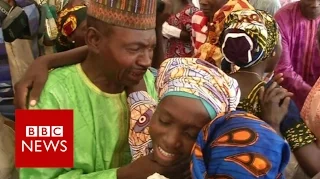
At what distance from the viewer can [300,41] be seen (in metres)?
3.17

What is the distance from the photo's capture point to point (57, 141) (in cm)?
127

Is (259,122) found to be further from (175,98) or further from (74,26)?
(74,26)

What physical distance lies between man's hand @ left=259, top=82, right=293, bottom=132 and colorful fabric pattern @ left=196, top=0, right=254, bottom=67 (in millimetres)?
991

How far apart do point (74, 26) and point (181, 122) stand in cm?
134

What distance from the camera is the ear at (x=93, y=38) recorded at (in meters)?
1.65

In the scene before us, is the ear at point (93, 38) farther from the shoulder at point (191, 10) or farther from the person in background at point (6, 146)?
the shoulder at point (191, 10)

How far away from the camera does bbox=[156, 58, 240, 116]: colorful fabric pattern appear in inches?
51.1

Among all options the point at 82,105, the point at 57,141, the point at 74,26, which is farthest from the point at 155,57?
the point at 57,141

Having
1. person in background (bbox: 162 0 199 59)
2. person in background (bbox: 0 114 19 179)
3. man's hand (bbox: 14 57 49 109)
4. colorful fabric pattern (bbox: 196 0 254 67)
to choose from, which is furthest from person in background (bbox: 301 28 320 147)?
person in background (bbox: 162 0 199 59)

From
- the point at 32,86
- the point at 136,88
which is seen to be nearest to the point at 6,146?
the point at 32,86

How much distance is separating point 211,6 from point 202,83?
1.86m

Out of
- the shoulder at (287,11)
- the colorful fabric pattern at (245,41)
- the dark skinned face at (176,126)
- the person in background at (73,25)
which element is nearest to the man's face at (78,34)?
the person in background at (73,25)

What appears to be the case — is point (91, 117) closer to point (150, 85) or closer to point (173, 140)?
point (150, 85)

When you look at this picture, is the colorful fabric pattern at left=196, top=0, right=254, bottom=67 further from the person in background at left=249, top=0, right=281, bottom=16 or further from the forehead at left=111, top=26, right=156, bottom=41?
the forehead at left=111, top=26, right=156, bottom=41
